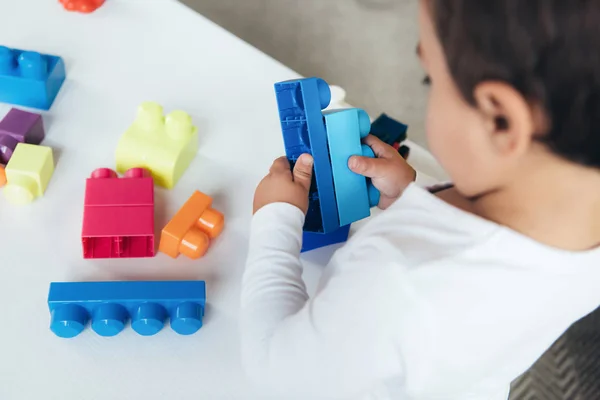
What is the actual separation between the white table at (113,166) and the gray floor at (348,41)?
0.70m

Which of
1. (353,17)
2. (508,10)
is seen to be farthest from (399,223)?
(353,17)

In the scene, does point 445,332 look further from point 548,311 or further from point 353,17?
point 353,17

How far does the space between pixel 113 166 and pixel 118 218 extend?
95 mm

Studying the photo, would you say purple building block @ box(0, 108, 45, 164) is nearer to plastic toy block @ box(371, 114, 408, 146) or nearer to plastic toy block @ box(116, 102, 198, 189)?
plastic toy block @ box(116, 102, 198, 189)

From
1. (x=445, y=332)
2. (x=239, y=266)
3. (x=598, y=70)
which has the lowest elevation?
(x=239, y=266)

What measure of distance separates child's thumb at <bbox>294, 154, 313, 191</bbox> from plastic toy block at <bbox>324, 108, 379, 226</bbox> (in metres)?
0.02

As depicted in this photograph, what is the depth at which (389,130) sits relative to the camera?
2.53 ft

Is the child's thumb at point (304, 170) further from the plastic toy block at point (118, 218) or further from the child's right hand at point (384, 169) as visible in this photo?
the plastic toy block at point (118, 218)

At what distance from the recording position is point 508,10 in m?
0.36

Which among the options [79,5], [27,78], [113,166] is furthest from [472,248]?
[79,5]

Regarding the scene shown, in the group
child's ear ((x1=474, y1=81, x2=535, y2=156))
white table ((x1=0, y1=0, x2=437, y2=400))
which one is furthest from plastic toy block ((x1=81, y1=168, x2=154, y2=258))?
child's ear ((x1=474, y1=81, x2=535, y2=156))

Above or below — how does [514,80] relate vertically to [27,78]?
above

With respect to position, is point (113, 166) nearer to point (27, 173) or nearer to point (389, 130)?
point (27, 173)

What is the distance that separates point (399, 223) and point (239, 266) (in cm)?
21
